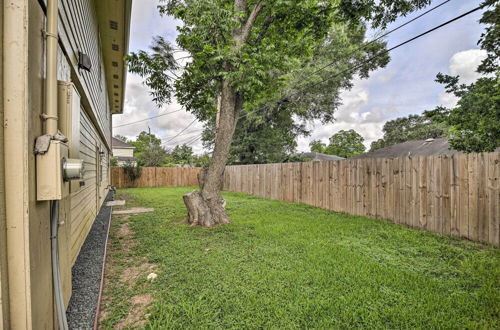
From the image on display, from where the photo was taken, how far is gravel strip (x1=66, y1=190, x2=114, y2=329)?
70.6 inches

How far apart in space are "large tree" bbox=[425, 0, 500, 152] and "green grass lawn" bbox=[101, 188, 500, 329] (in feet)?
7.52

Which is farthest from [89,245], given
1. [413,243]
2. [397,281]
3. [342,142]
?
[342,142]

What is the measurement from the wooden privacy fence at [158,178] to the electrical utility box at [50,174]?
1441 cm

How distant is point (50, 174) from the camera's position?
3.61 feet

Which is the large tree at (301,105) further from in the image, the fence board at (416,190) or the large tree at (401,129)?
the large tree at (401,129)

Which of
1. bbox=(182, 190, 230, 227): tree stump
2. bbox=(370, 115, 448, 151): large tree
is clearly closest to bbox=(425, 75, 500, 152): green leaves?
bbox=(182, 190, 230, 227): tree stump

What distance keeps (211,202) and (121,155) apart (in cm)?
2885

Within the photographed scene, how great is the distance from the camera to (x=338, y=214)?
5996 mm

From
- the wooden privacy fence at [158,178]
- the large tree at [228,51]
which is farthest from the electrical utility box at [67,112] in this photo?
the wooden privacy fence at [158,178]

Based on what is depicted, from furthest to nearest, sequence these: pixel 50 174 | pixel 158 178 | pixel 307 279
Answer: pixel 158 178 → pixel 307 279 → pixel 50 174

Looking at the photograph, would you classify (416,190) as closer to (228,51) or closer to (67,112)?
(228,51)

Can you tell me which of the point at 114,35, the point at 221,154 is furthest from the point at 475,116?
the point at 114,35

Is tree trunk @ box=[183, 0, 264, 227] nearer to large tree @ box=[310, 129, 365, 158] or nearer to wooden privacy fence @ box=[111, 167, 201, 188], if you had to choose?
wooden privacy fence @ box=[111, 167, 201, 188]

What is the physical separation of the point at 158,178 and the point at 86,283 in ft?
45.9
